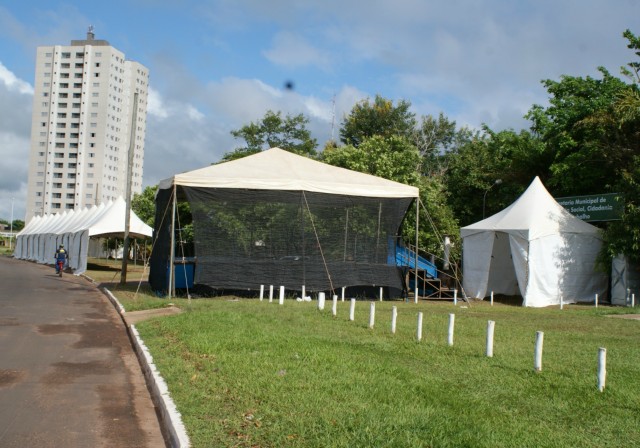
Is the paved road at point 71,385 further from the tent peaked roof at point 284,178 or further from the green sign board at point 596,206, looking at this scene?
the green sign board at point 596,206

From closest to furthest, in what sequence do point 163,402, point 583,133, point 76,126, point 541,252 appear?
point 163,402 < point 541,252 < point 583,133 < point 76,126

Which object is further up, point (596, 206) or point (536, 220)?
point (596, 206)

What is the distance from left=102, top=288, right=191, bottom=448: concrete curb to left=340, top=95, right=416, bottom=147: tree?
41306mm

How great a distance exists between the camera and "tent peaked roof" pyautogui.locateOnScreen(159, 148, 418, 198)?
19.1 meters

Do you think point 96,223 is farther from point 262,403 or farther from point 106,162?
point 106,162

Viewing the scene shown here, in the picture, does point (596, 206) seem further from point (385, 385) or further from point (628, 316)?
point (385, 385)

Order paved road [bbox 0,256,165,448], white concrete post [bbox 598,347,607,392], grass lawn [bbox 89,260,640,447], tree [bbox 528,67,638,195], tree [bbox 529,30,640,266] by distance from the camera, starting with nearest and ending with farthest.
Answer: grass lawn [bbox 89,260,640,447] < paved road [bbox 0,256,165,448] < white concrete post [bbox 598,347,607,392] < tree [bbox 529,30,640,266] < tree [bbox 528,67,638,195]

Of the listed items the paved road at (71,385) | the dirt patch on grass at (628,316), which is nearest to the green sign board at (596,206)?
the dirt patch on grass at (628,316)

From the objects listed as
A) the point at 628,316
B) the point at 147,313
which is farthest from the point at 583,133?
the point at 147,313

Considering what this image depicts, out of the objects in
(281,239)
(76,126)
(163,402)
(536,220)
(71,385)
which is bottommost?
(71,385)

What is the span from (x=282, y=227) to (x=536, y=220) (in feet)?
30.9

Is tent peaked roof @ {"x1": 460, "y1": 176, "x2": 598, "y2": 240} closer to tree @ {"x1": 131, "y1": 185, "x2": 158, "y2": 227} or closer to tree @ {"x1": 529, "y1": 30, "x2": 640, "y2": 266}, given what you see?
tree @ {"x1": 529, "y1": 30, "x2": 640, "y2": 266}

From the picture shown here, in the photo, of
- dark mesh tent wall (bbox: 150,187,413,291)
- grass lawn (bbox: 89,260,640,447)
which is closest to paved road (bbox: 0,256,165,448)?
grass lawn (bbox: 89,260,640,447)

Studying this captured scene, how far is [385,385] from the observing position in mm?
6957
